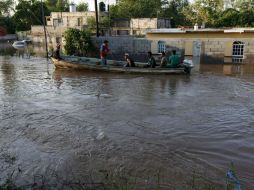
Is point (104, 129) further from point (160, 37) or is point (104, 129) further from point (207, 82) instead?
Result: point (160, 37)

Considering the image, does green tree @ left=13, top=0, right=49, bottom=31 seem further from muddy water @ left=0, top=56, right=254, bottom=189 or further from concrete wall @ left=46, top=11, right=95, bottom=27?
muddy water @ left=0, top=56, right=254, bottom=189

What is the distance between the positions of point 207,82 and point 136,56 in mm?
10054

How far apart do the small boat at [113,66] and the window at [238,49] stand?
6415 mm

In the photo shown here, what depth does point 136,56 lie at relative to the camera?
2555 centimetres

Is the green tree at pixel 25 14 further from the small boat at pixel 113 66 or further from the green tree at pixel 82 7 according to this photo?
the small boat at pixel 113 66

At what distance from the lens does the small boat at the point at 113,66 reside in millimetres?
17578

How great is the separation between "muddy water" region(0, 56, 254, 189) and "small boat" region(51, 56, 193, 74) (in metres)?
1.52

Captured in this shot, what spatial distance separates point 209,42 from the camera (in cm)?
2350

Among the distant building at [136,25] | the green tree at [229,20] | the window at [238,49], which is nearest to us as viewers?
the window at [238,49]

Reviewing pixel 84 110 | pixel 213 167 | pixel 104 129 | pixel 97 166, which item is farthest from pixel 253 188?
pixel 84 110

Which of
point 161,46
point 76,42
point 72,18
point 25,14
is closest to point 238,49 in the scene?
point 161,46

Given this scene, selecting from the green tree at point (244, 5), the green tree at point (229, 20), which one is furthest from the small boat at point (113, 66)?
the green tree at point (244, 5)

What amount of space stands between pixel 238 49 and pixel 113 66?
33.7 feet

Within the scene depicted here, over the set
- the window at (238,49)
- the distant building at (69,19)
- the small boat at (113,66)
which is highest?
the distant building at (69,19)
